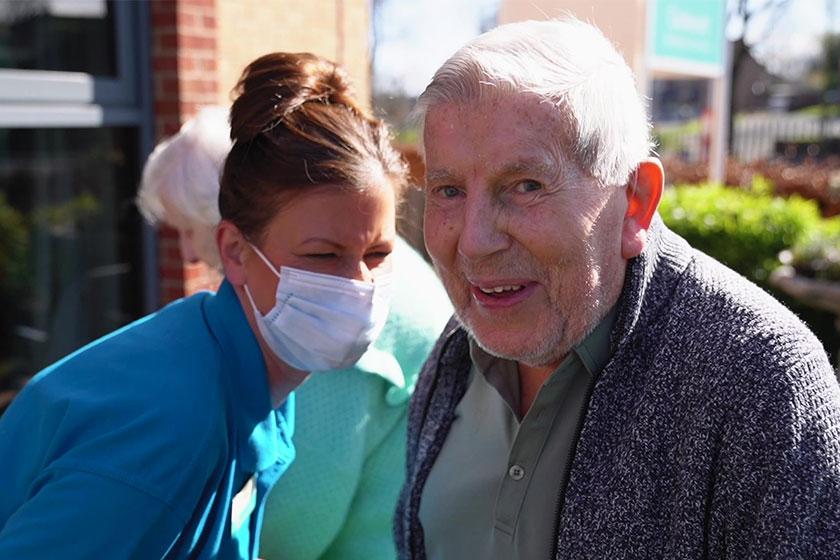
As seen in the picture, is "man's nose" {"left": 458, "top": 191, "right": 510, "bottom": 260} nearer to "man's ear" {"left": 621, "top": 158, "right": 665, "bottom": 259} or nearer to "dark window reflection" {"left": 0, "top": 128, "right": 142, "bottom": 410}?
"man's ear" {"left": 621, "top": 158, "right": 665, "bottom": 259}

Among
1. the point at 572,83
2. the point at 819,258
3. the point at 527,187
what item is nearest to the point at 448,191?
the point at 527,187

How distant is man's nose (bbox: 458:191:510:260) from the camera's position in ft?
4.78

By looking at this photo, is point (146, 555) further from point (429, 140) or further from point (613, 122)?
point (613, 122)

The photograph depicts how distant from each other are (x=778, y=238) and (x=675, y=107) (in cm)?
1656

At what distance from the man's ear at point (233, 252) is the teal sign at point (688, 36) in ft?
18.5

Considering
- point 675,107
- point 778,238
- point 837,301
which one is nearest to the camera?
point 837,301

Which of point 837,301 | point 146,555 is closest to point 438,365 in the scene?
point 146,555

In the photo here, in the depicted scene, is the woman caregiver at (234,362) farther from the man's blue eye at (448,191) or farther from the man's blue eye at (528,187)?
the man's blue eye at (528,187)

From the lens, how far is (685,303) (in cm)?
148

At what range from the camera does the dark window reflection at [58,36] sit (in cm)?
372

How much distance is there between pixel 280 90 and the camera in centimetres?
192

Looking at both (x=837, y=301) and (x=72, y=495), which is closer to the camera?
(x=72, y=495)

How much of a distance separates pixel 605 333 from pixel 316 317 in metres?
0.65

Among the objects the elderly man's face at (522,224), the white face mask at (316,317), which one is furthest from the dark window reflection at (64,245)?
the elderly man's face at (522,224)
